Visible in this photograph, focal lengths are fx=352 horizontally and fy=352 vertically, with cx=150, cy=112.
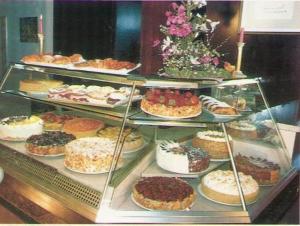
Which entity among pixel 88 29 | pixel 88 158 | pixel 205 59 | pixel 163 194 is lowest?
pixel 163 194

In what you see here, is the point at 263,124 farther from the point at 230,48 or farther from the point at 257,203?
the point at 230,48

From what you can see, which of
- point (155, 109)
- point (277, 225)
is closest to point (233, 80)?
point (155, 109)

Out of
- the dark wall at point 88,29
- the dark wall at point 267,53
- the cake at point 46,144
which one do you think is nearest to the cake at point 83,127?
the cake at point 46,144

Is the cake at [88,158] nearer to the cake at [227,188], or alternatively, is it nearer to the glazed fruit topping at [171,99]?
the glazed fruit topping at [171,99]

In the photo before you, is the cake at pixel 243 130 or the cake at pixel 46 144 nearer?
the cake at pixel 46 144

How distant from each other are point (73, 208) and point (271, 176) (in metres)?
1.35

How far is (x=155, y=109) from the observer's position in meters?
2.20

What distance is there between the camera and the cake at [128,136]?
8.76ft

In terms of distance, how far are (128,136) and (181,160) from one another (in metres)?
0.53

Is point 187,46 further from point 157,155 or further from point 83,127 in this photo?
point 83,127

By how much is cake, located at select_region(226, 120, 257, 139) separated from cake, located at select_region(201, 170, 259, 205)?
610 millimetres

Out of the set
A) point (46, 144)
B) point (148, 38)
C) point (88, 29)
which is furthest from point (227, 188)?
point (88, 29)

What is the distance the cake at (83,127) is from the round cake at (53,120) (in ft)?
0.23

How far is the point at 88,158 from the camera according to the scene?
Answer: 2.34 m
